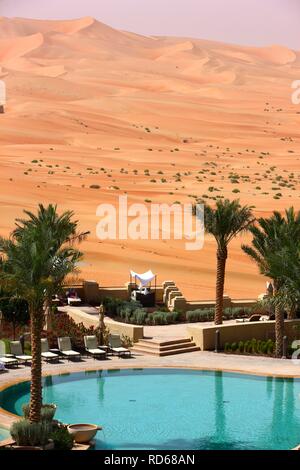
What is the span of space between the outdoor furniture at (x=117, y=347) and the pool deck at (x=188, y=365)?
325 mm

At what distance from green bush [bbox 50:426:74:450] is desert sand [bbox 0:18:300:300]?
2027cm

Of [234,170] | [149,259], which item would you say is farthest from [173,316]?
[234,170]

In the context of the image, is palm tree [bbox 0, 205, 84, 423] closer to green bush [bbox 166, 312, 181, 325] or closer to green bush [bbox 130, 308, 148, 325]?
green bush [bbox 130, 308, 148, 325]

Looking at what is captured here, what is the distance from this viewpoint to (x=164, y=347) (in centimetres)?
2928

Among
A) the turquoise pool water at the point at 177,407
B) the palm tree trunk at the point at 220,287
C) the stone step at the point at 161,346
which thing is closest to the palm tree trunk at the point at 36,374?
the turquoise pool water at the point at 177,407

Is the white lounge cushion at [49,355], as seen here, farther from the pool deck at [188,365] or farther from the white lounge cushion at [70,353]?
the white lounge cushion at [70,353]

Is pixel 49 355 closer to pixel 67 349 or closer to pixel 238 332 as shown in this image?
pixel 67 349

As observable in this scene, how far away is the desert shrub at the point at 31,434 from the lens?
17031mm

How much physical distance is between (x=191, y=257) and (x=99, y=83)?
105221mm

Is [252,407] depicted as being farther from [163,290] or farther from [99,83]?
[99,83]

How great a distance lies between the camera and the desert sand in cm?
4991

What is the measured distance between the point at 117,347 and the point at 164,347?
1543 millimetres

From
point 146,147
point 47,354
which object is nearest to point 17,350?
point 47,354

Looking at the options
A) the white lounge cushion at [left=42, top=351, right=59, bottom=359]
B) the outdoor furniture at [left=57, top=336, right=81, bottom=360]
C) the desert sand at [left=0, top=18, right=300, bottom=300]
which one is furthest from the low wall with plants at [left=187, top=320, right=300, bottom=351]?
the desert sand at [left=0, top=18, right=300, bottom=300]
